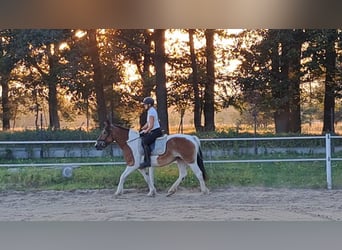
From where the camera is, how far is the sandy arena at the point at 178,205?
4.66 m

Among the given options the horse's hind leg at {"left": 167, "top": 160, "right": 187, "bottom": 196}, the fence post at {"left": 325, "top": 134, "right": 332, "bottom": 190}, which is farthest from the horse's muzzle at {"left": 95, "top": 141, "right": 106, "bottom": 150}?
the fence post at {"left": 325, "top": 134, "right": 332, "bottom": 190}

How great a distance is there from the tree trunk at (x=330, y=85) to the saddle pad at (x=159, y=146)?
176cm

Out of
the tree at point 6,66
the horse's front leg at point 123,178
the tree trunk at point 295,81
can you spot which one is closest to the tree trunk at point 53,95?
the tree at point 6,66

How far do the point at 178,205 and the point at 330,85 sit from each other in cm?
219

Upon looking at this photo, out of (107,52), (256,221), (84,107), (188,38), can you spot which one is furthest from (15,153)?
(256,221)

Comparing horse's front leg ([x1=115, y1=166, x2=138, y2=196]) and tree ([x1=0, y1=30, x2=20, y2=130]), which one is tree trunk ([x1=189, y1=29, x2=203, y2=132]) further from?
tree ([x1=0, y1=30, x2=20, y2=130])

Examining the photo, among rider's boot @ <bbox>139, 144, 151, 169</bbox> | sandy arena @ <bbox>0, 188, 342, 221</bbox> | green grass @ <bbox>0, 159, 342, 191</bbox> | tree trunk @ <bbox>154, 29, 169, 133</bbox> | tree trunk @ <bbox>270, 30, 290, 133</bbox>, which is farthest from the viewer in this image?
tree trunk @ <bbox>270, 30, 290, 133</bbox>

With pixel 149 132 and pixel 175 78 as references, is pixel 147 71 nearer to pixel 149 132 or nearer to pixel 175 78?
pixel 175 78

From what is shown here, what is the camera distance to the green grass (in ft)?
16.2

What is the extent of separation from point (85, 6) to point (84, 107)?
1.08 meters

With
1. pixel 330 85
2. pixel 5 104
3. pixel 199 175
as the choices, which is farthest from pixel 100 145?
pixel 330 85

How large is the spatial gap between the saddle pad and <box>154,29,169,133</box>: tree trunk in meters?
0.12

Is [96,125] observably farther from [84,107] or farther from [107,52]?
[107,52]

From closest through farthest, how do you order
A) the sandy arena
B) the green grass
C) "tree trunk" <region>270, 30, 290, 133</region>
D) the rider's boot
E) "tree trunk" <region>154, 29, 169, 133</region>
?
the sandy arena → the rider's boot → the green grass → "tree trunk" <region>154, 29, 169, 133</region> → "tree trunk" <region>270, 30, 290, 133</region>
